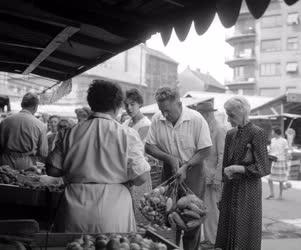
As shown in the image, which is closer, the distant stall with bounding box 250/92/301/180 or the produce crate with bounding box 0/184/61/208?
the produce crate with bounding box 0/184/61/208

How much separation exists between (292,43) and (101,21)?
58258 millimetres

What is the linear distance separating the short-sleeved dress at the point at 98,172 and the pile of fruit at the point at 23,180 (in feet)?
5.80

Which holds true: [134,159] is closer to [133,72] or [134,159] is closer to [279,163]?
[279,163]

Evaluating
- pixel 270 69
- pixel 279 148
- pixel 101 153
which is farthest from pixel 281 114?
pixel 270 69

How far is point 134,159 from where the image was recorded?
3.24 m

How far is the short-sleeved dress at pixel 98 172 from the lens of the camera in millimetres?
3129

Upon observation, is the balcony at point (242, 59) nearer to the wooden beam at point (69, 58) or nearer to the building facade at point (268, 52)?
the building facade at point (268, 52)

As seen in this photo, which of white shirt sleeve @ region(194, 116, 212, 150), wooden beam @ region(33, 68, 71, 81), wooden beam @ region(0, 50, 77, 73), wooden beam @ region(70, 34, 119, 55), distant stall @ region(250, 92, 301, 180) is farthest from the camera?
distant stall @ region(250, 92, 301, 180)

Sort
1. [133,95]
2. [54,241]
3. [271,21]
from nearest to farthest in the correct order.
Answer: [54,241] < [133,95] < [271,21]

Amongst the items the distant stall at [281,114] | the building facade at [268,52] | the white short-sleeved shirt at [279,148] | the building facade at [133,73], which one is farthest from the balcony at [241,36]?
the white short-sleeved shirt at [279,148]

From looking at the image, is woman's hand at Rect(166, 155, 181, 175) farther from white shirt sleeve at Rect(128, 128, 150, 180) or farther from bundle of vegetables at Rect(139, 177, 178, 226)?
white shirt sleeve at Rect(128, 128, 150, 180)

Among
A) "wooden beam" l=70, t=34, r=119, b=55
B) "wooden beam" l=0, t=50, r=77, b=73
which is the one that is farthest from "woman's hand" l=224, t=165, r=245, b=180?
"wooden beam" l=0, t=50, r=77, b=73

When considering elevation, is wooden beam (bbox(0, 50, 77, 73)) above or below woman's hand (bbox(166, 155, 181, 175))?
above

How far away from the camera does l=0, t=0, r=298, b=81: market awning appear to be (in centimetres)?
355
